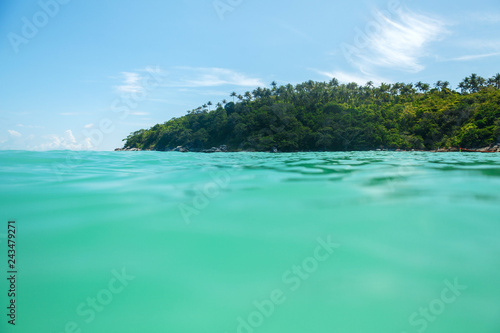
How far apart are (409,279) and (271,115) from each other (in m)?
90.3

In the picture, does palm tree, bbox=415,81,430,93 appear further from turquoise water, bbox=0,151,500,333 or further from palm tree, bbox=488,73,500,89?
turquoise water, bbox=0,151,500,333

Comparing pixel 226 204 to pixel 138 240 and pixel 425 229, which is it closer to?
pixel 138 240

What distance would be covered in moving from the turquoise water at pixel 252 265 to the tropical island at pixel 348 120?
66.4 meters

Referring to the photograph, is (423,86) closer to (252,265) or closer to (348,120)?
(348,120)

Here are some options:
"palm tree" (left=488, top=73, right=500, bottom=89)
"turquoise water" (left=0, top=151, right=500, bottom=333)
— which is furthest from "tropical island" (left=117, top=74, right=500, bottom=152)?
"turquoise water" (left=0, top=151, right=500, bottom=333)

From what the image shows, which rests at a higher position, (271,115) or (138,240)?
(271,115)

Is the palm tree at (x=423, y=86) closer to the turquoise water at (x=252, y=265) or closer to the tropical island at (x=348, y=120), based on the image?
the tropical island at (x=348, y=120)

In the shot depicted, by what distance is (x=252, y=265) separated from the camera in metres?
3.60

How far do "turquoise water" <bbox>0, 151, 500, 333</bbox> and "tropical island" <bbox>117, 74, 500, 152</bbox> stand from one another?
66.4 metres

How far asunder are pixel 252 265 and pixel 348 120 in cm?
8577

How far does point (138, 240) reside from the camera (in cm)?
435

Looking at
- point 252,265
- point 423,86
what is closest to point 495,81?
point 423,86

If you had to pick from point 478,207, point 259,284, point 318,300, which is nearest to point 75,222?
point 259,284

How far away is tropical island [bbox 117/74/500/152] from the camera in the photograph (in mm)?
67688
